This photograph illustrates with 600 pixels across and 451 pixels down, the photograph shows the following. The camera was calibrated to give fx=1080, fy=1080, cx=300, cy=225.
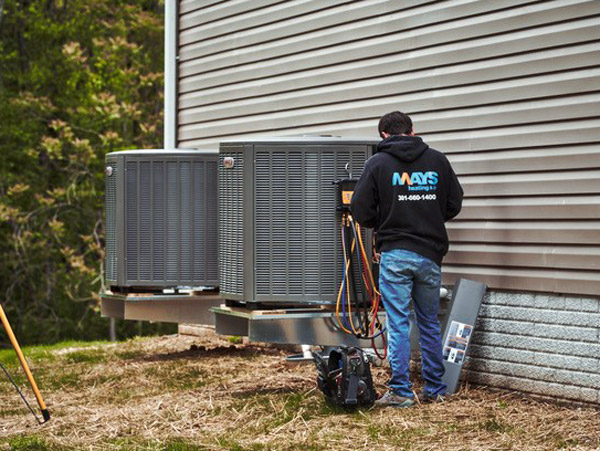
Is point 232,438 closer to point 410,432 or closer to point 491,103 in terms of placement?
point 410,432

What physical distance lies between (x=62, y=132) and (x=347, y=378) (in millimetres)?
16108

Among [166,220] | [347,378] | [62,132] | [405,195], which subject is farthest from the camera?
[62,132]

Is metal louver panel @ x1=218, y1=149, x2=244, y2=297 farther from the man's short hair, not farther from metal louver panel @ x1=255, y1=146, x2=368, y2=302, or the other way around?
the man's short hair

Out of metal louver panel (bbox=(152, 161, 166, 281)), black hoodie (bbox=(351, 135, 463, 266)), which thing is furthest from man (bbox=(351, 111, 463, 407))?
metal louver panel (bbox=(152, 161, 166, 281))

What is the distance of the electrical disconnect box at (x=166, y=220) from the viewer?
33.8 feet

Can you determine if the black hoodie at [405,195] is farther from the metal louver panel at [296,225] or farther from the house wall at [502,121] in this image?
the house wall at [502,121]

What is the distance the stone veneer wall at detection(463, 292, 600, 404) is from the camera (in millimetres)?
7719

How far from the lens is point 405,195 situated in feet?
25.6

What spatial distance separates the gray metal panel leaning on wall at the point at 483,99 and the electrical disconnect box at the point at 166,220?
1175mm

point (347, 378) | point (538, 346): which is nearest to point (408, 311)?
point (347, 378)

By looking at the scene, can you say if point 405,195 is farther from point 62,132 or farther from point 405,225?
point 62,132

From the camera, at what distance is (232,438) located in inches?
276

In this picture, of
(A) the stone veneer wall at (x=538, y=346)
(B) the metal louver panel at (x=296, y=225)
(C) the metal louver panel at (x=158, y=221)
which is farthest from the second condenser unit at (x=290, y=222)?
(C) the metal louver panel at (x=158, y=221)

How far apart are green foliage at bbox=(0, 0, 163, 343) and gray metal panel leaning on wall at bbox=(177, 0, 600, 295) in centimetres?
1219
